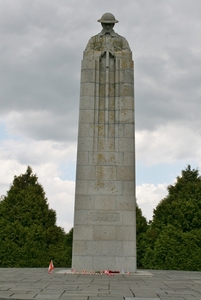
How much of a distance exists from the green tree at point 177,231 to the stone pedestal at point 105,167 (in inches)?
339

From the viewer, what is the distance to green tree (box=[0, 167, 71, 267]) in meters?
22.2

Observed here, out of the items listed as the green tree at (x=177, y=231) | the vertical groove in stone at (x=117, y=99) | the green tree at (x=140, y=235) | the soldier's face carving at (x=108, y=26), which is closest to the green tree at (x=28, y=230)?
the green tree at (x=140, y=235)

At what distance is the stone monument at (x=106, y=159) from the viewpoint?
14297 millimetres

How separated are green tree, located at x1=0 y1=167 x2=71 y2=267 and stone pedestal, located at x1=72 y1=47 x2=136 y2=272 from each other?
356 inches

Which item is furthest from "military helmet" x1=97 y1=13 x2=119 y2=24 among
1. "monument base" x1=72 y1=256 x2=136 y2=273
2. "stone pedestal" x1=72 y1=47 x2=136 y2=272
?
"monument base" x1=72 y1=256 x2=136 y2=273

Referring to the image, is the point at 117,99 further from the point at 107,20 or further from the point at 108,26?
the point at 107,20

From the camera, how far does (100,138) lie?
15.4 meters

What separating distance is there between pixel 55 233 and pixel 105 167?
1070cm

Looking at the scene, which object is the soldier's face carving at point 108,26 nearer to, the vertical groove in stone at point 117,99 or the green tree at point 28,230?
the vertical groove in stone at point 117,99

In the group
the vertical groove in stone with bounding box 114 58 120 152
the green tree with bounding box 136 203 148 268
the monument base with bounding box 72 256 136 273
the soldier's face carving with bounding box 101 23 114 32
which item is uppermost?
the soldier's face carving with bounding box 101 23 114 32

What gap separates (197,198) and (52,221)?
420 inches

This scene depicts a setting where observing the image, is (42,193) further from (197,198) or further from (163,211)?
(197,198)

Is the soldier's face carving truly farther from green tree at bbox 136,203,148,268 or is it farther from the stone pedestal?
green tree at bbox 136,203,148,268

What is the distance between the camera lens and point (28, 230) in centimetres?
2284
